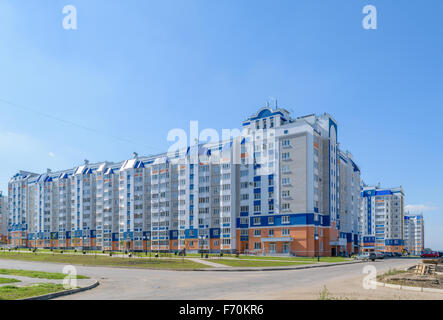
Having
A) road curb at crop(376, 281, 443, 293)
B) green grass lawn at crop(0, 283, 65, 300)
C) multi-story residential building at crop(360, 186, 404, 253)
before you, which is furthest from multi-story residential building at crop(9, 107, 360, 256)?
green grass lawn at crop(0, 283, 65, 300)

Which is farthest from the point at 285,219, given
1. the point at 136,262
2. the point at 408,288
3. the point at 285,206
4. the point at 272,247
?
the point at 408,288

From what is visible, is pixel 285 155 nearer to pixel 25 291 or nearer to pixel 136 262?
pixel 136 262

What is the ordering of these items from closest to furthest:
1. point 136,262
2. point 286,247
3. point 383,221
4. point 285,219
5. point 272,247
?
point 136,262 → point 286,247 → point 285,219 → point 272,247 → point 383,221

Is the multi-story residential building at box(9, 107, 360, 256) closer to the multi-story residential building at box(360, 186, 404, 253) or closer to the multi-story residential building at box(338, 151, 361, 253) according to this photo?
the multi-story residential building at box(338, 151, 361, 253)

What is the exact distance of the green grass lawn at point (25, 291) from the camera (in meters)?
16.7

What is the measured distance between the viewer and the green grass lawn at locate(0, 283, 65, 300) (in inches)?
659

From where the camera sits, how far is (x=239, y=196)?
291 ft

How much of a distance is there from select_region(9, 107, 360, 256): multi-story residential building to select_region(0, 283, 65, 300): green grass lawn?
62205 mm

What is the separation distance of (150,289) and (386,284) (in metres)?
13.1

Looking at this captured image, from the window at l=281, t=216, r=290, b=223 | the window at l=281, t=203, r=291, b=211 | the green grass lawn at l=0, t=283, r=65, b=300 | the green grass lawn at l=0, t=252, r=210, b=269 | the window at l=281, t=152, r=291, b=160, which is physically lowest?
the green grass lawn at l=0, t=252, r=210, b=269

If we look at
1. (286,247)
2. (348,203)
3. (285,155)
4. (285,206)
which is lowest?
(286,247)

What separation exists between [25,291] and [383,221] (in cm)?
15657
